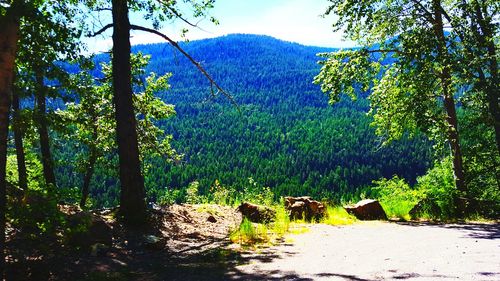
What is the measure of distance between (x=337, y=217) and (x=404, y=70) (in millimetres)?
6058

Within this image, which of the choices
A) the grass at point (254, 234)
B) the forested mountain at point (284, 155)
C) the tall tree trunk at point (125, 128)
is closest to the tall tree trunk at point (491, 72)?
the grass at point (254, 234)

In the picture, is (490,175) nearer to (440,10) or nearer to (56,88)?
(440,10)

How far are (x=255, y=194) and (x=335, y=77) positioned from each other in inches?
237

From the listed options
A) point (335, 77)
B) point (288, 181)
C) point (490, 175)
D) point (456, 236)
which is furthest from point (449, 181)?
point (288, 181)

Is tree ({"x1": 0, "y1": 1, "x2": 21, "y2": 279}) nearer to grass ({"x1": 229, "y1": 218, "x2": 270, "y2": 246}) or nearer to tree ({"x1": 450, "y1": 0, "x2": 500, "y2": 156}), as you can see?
grass ({"x1": 229, "y1": 218, "x2": 270, "y2": 246})

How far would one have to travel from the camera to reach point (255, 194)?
53.8 ft

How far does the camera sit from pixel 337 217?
1227 cm

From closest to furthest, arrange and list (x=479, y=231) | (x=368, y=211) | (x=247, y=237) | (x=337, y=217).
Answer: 1. (x=247, y=237)
2. (x=479, y=231)
3. (x=337, y=217)
4. (x=368, y=211)

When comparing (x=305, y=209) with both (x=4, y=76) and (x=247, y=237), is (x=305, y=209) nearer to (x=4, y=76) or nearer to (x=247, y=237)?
(x=247, y=237)

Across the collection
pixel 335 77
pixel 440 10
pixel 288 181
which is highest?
pixel 440 10

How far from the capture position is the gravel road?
5098 millimetres

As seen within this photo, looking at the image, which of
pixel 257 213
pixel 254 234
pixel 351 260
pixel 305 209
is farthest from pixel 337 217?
pixel 351 260

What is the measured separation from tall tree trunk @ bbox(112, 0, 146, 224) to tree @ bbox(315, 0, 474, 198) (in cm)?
857

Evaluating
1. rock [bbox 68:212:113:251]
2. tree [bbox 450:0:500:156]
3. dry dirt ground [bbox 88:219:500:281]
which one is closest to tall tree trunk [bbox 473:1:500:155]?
tree [bbox 450:0:500:156]
